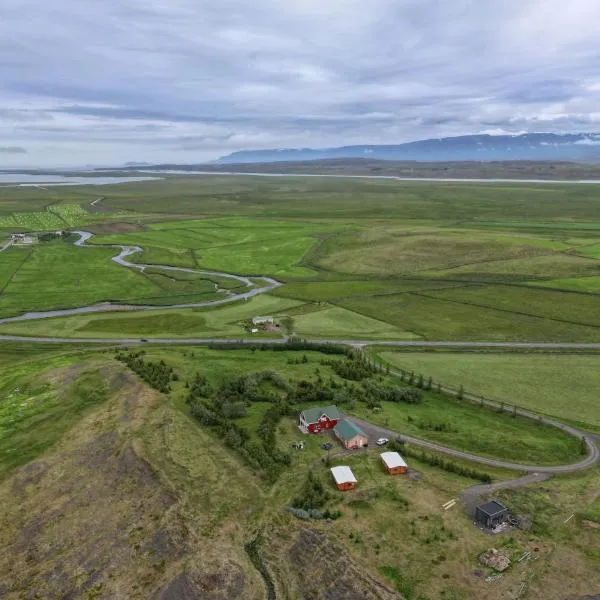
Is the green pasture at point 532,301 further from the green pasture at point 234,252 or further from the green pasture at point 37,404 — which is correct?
the green pasture at point 37,404

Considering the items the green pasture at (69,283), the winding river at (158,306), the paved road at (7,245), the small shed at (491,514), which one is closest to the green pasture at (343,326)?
the winding river at (158,306)

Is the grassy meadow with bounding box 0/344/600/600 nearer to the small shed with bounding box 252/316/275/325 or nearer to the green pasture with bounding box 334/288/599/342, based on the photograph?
the green pasture with bounding box 334/288/599/342

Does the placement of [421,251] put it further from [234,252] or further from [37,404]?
[37,404]

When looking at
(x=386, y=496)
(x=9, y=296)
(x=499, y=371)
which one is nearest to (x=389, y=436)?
(x=386, y=496)

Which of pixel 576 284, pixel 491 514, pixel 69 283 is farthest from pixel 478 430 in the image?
pixel 69 283

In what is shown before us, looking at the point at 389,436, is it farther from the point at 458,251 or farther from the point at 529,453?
the point at 458,251
